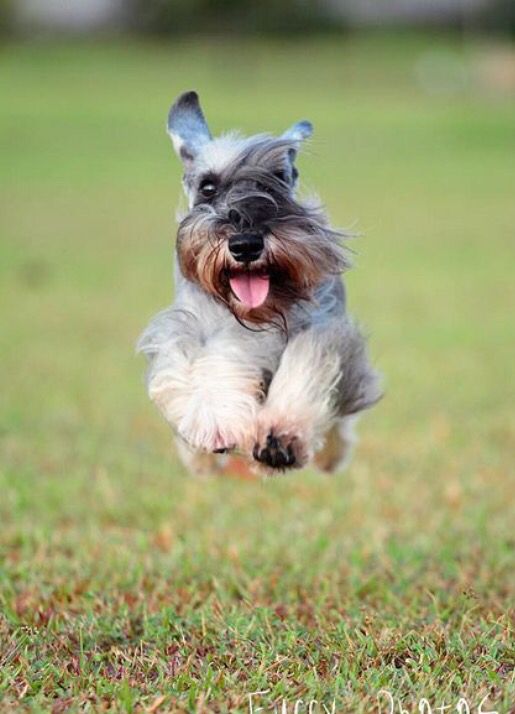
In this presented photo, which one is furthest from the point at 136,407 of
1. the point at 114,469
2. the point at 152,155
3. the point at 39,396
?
the point at 152,155

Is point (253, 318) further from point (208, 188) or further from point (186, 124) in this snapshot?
point (186, 124)

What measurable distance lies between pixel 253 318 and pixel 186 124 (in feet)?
2.62

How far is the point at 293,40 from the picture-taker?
64688mm

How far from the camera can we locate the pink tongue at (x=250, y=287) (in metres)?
4.28

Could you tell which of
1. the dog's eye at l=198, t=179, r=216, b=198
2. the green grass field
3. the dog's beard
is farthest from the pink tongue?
the green grass field

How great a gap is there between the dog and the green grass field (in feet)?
1.81

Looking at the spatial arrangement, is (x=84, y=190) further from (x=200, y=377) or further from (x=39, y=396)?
(x=200, y=377)

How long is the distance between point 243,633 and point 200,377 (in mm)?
899

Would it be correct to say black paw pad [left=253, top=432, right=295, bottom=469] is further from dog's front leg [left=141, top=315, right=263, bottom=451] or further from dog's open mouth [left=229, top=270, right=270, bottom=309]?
dog's open mouth [left=229, top=270, right=270, bottom=309]

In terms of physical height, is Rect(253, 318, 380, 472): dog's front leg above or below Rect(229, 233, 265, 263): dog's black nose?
below

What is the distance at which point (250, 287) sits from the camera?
14.1ft

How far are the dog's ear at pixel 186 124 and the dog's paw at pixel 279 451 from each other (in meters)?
1.06

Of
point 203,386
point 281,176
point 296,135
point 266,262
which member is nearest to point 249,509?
point 203,386

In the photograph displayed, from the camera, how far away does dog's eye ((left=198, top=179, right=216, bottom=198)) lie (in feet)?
14.6
